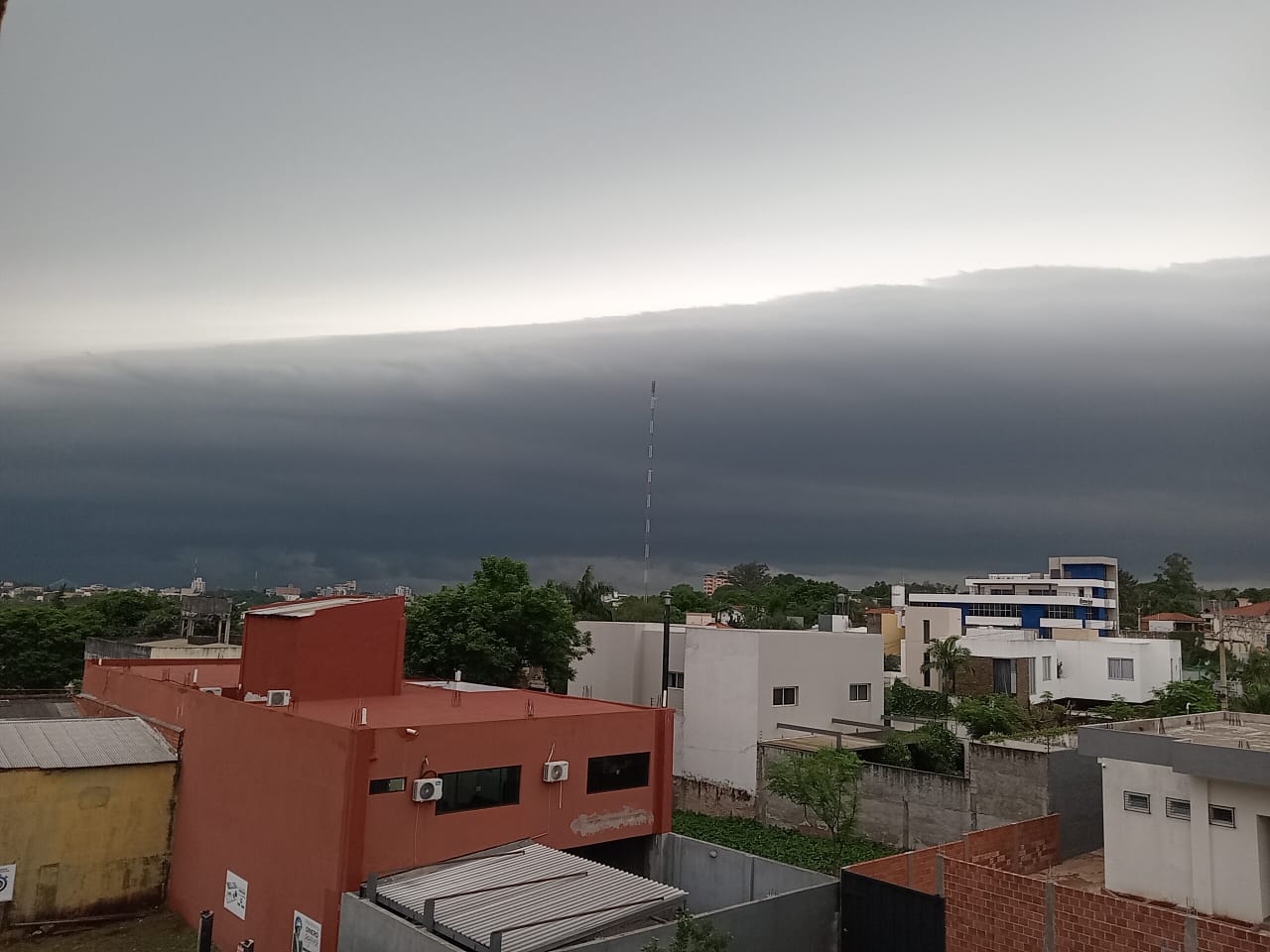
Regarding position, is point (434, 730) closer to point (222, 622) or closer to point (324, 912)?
point (324, 912)

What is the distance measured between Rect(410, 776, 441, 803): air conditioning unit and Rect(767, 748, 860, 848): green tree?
13.3 meters

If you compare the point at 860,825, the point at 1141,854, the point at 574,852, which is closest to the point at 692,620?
the point at 860,825

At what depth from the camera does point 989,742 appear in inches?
1053

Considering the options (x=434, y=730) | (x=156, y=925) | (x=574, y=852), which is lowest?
(x=156, y=925)

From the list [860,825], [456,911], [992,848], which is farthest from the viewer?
[860,825]

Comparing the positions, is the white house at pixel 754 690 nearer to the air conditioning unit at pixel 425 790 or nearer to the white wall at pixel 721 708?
the white wall at pixel 721 708

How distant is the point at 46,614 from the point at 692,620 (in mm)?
37461

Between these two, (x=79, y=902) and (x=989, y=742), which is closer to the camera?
(x=79, y=902)

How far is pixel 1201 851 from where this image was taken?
17109 mm

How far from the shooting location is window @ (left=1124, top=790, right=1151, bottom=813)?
18.3 metres

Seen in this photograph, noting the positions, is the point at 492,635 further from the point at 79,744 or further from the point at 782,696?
the point at 79,744

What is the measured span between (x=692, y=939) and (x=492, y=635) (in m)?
27.7

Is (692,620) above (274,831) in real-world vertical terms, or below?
above

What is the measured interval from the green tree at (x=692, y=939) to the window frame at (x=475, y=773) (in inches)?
215
